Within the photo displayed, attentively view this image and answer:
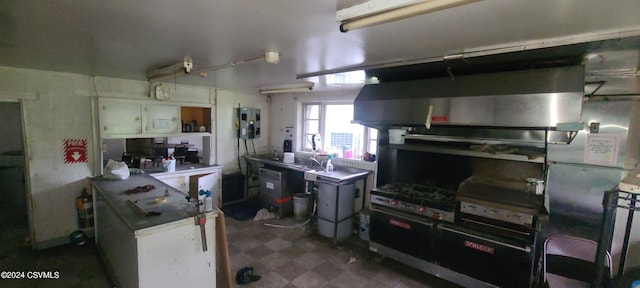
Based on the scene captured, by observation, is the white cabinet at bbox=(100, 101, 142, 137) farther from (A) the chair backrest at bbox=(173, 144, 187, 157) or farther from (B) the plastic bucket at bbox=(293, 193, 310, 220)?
(B) the plastic bucket at bbox=(293, 193, 310, 220)

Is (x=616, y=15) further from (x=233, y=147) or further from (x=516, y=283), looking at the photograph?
(x=233, y=147)

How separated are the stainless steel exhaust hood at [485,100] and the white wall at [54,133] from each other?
3.34 metres

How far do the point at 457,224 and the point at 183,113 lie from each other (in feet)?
15.5

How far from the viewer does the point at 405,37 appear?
1666 mm

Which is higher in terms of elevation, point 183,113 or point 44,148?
point 183,113

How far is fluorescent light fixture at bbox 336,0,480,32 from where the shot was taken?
997 mm

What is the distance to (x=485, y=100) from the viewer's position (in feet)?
7.20

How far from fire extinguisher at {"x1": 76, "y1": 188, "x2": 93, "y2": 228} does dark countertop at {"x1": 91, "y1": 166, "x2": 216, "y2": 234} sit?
0.95 ft

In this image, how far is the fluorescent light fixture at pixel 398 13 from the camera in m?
1.00

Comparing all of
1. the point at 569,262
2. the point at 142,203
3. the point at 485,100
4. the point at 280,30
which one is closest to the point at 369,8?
the point at 280,30

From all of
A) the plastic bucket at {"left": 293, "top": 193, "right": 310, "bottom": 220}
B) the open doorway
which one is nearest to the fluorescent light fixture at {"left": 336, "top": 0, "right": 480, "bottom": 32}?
the plastic bucket at {"left": 293, "top": 193, "right": 310, "bottom": 220}

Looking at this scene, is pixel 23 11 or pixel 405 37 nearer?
pixel 23 11

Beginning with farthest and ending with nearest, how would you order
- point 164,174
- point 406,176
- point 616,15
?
point 164,174 < point 406,176 < point 616,15

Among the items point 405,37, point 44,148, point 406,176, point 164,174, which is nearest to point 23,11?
point 405,37
